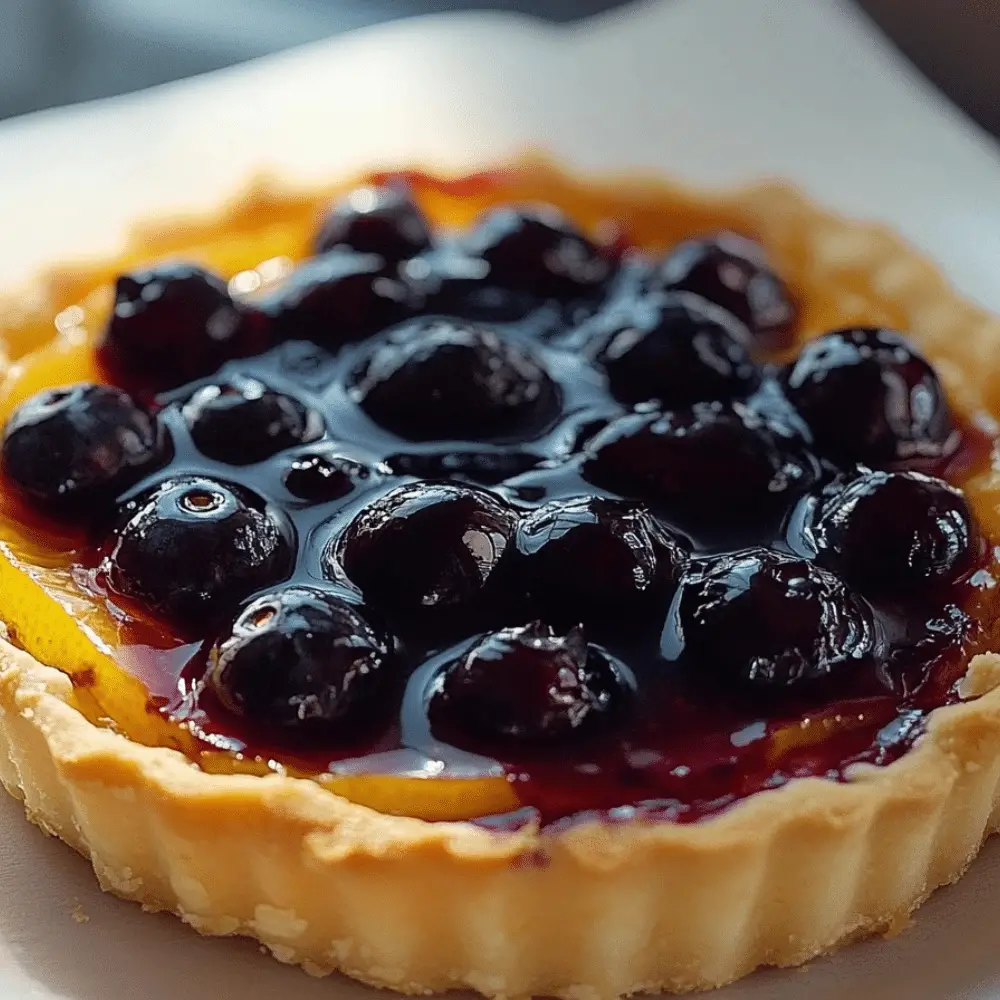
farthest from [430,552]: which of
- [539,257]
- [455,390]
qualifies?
[539,257]

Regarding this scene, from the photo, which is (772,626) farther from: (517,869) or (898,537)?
(517,869)

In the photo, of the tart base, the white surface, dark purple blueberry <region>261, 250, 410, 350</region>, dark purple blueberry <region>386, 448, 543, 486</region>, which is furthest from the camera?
the white surface

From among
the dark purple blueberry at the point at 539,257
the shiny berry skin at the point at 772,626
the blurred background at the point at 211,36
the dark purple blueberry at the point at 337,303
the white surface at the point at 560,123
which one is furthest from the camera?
the blurred background at the point at 211,36

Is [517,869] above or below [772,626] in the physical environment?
below

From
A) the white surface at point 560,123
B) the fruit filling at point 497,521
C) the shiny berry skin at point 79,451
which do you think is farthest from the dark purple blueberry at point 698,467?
the white surface at point 560,123

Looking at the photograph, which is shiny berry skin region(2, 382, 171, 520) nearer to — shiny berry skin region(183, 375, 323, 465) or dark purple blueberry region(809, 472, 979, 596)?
shiny berry skin region(183, 375, 323, 465)

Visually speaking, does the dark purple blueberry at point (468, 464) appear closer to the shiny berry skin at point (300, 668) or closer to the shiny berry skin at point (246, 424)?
the shiny berry skin at point (246, 424)

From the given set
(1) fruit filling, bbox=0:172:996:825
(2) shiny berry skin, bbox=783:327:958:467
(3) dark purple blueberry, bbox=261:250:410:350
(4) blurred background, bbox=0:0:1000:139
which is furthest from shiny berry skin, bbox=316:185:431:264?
(4) blurred background, bbox=0:0:1000:139
